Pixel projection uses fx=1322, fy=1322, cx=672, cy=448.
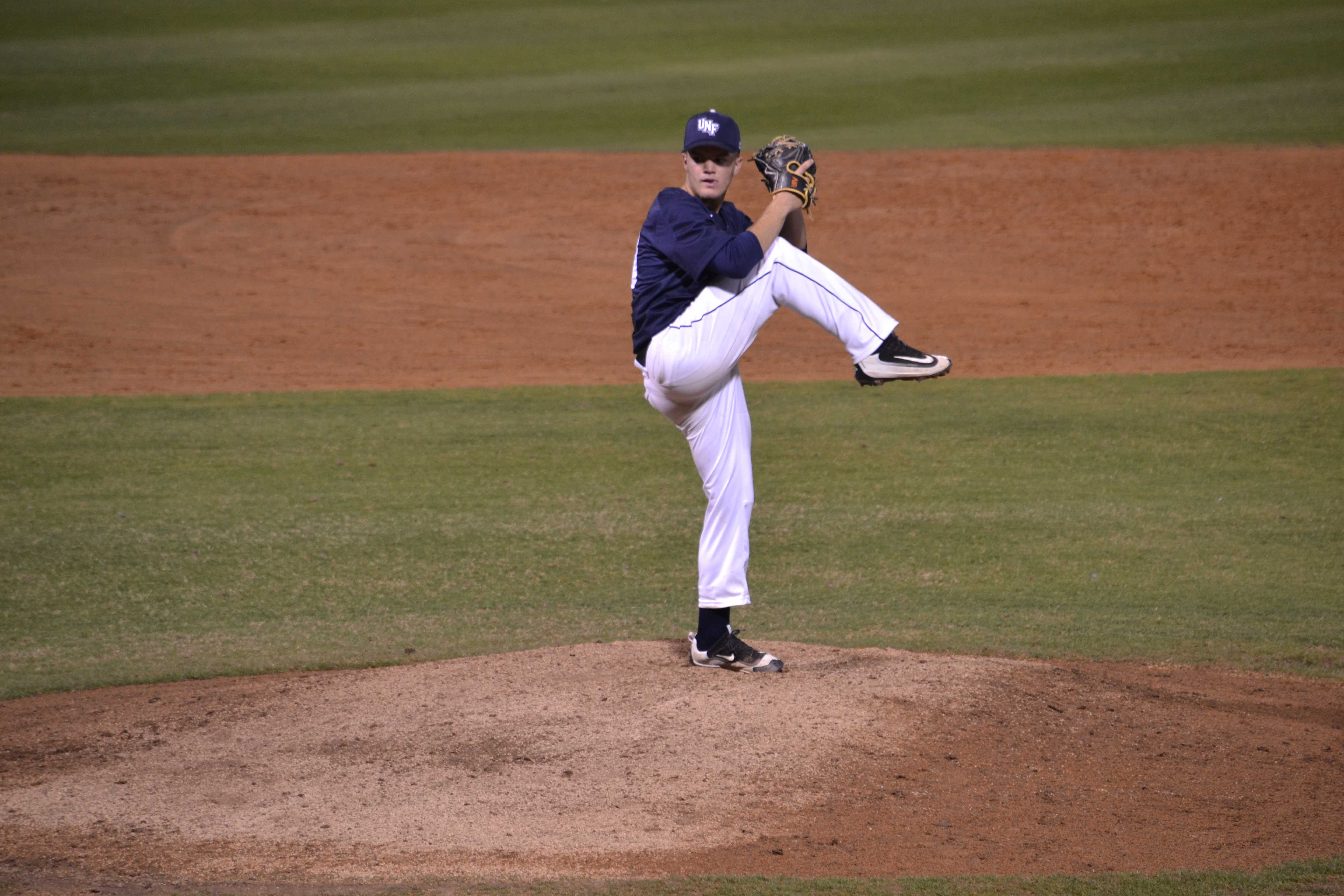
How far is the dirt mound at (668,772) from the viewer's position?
12.7 feet

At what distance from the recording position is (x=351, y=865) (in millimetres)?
3758

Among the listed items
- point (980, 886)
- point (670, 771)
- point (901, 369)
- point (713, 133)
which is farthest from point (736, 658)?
point (713, 133)

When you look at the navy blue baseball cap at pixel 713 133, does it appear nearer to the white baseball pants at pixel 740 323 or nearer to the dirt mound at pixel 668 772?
the white baseball pants at pixel 740 323

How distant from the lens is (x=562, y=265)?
1591cm

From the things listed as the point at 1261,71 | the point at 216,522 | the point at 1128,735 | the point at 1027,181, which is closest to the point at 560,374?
the point at 216,522

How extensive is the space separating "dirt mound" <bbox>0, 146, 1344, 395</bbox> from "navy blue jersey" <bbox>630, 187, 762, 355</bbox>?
6.78 m

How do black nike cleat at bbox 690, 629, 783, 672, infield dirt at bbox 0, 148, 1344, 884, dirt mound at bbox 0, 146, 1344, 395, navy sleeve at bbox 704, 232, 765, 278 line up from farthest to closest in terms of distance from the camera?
dirt mound at bbox 0, 146, 1344, 395, black nike cleat at bbox 690, 629, 783, 672, navy sleeve at bbox 704, 232, 765, 278, infield dirt at bbox 0, 148, 1344, 884

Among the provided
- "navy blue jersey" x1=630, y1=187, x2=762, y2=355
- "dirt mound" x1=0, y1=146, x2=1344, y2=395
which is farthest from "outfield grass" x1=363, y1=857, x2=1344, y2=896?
"dirt mound" x1=0, y1=146, x2=1344, y2=395

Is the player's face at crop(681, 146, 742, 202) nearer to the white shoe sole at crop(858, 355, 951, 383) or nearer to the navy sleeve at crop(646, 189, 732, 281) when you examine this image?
the navy sleeve at crop(646, 189, 732, 281)

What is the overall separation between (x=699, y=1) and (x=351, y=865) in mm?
31153

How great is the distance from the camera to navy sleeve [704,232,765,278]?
435 cm

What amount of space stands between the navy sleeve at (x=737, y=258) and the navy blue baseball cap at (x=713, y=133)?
362mm

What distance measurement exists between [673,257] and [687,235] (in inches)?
3.7

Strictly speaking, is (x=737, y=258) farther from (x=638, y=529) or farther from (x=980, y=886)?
(x=638, y=529)
